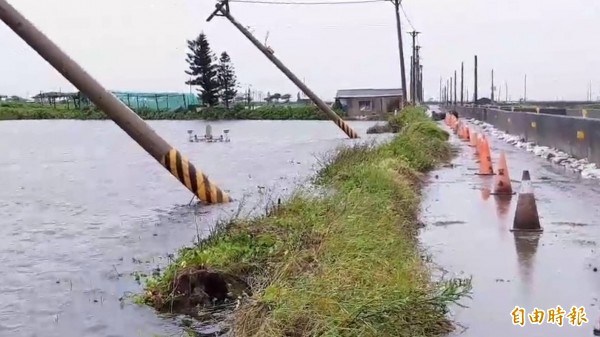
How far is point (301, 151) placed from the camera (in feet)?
119

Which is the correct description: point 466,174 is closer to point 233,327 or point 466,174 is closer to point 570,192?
point 570,192

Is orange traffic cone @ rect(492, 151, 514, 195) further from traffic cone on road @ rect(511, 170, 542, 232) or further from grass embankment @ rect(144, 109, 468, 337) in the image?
traffic cone on road @ rect(511, 170, 542, 232)

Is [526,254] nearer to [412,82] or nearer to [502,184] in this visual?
[502,184]

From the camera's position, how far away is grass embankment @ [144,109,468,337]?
18.0 feet

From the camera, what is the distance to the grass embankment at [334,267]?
18.0 ft

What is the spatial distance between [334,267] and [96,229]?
8.93 meters

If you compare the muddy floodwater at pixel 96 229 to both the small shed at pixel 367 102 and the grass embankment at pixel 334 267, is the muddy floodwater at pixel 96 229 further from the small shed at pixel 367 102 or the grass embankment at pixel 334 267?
the small shed at pixel 367 102

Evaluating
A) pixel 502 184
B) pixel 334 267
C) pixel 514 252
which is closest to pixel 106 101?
pixel 502 184

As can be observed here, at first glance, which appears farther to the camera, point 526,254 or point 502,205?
point 502,205

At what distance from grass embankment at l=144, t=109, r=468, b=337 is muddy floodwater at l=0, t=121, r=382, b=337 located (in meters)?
0.82

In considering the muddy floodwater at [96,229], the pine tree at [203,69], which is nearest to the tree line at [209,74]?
the pine tree at [203,69]

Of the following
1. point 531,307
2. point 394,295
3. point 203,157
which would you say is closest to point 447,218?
point 531,307

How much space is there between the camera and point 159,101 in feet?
368

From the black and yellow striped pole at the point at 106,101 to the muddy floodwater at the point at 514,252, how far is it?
4.95 meters
